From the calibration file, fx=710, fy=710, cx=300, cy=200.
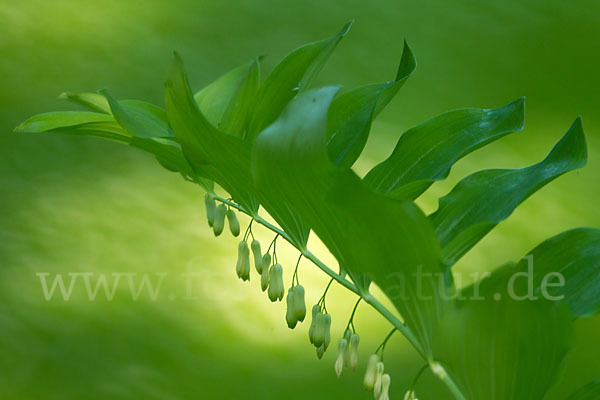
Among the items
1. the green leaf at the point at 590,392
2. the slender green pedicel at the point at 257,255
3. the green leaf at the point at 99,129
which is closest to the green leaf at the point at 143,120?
the green leaf at the point at 99,129

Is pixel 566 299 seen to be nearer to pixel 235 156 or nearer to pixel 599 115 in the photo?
pixel 235 156

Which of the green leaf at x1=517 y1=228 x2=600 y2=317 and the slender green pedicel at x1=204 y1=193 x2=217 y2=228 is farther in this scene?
the slender green pedicel at x1=204 y1=193 x2=217 y2=228

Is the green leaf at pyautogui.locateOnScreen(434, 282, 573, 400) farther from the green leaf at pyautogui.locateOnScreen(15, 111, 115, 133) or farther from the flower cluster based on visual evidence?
the green leaf at pyautogui.locateOnScreen(15, 111, 115, 133)

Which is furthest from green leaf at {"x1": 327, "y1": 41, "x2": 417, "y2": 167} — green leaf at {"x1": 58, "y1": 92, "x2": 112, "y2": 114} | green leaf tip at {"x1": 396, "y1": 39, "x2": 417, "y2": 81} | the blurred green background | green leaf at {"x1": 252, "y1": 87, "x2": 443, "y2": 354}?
the blurred green background

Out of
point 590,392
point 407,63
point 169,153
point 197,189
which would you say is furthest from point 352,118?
point 197,189

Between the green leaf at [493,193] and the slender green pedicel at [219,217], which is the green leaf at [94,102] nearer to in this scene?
the slender green pedicel at [219,217]

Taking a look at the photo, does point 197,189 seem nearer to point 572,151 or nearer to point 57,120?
point 57,120
